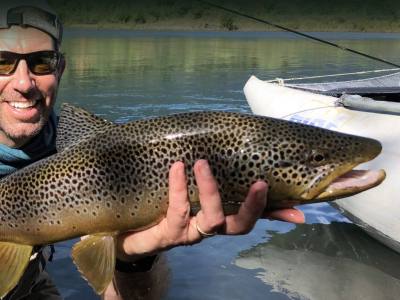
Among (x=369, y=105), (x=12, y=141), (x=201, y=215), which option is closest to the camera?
(x=201, y=215)

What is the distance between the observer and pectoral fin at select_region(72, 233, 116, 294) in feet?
8.20

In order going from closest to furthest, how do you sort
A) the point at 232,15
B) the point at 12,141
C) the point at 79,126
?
the point at 79,126 → the point at 12,141 → the point at 232,15

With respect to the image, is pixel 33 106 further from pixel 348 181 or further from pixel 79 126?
pixel 348 181

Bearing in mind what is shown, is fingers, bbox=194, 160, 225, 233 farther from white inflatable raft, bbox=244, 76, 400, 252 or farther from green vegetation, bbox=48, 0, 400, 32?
green vegetation, bbox=48, 0, 400, 32

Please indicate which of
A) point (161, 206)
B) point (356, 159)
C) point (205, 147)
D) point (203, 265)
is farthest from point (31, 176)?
point (203, 265)

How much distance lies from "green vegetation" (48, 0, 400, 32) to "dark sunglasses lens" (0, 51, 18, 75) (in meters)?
75.5

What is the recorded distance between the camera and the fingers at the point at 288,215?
94.2 inches

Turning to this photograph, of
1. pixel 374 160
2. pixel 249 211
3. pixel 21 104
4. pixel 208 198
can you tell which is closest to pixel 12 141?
pixel 21 104

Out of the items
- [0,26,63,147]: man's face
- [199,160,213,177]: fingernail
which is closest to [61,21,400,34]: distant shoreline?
[0,26,63,147]: man's face

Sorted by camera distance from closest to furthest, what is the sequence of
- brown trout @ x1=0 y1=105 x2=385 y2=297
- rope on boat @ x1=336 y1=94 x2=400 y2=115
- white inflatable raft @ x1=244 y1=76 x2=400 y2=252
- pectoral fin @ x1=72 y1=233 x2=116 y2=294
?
brown trout @ x1=0 y1=105 x2=385 y2=297 < pectoral fin @ x1=72 y1=233 x2=116 y2=294 < white inflatable raft @ x1=244 y1=76 x2=400 y2=252 < rope on boat @ x1=336 y1=94 x2=400 y2=115

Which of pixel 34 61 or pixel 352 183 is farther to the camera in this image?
pixel 34 61

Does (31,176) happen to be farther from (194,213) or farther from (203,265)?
(203,265)

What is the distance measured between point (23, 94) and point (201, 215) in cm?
118

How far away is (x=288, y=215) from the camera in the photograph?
7.91ft
